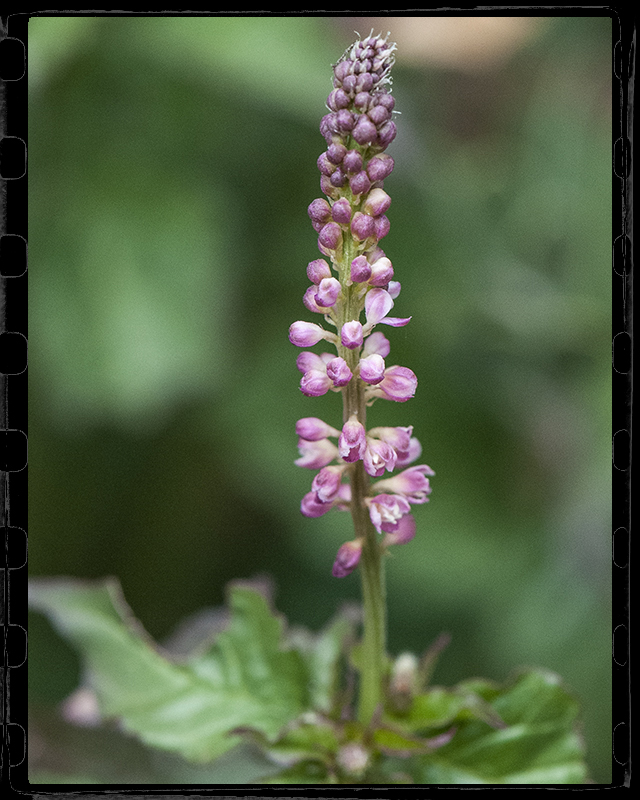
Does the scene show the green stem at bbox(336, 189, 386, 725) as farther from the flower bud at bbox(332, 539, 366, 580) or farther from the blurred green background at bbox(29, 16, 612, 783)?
the blurred green background at bbox(29, 16, 612, 783)

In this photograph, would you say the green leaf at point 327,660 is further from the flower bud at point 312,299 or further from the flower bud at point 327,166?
the flower bud at point 327,166

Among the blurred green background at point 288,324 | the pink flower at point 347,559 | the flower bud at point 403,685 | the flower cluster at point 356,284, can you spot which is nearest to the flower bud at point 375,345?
the flower cluster at point 356,284

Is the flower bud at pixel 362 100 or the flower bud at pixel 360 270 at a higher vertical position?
the flower bud at pixel 362 100

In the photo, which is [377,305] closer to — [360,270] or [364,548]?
[360,270]

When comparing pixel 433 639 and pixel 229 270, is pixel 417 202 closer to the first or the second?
pixel 229 270

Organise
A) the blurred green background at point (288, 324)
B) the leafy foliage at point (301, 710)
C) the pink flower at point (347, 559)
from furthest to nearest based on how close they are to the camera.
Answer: the blurred green background at point (288, 324) → the leafy foliage at point (301, 710) → the pink flower at point (347, 559)
